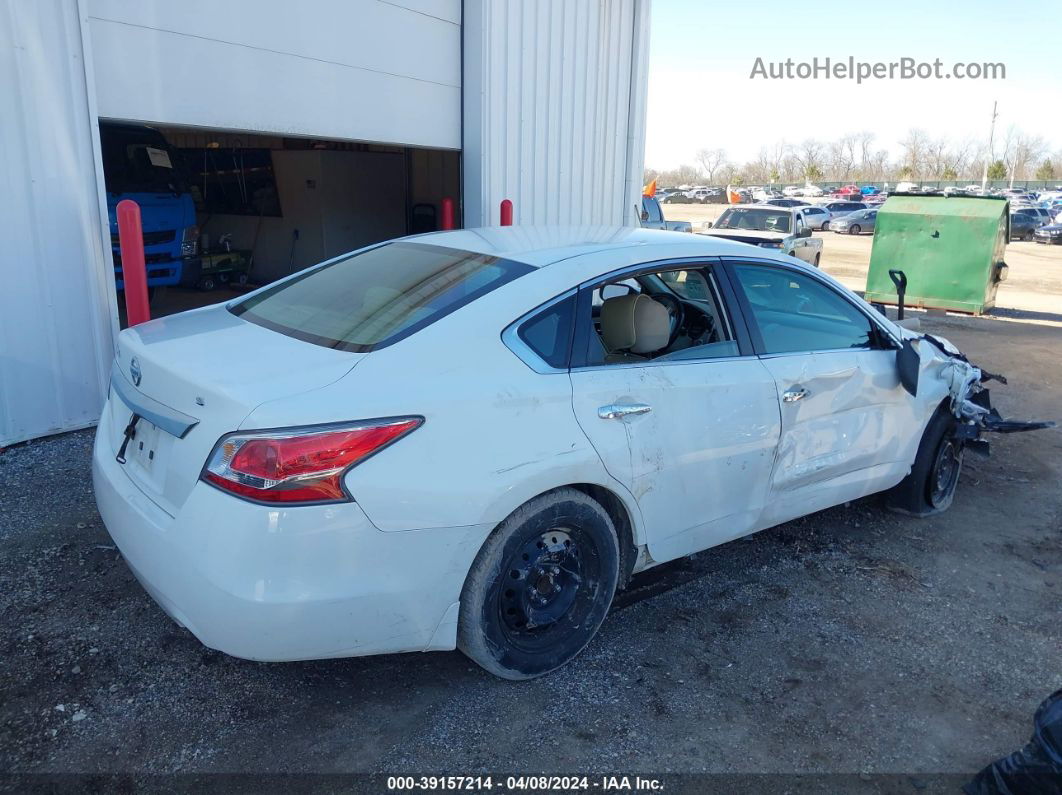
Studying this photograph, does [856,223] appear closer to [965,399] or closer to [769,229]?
[769,229]

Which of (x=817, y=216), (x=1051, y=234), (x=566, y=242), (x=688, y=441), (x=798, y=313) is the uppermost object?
(x=566, y=242)

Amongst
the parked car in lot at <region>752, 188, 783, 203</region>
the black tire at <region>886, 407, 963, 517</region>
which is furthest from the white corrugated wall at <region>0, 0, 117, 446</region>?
the parked car in lot at <region>752, 188, 783, 203</region>

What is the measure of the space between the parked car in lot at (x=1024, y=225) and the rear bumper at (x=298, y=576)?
4007cm

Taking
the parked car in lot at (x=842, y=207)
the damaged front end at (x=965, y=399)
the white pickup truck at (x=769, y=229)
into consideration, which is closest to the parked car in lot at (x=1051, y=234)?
the parked car in lot at (x=842, y=207)

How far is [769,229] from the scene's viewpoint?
1608cm

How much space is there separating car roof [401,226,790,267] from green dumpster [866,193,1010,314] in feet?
35.1

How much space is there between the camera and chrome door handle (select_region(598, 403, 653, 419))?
3052 mm

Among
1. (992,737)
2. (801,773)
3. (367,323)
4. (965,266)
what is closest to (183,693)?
(367,323)

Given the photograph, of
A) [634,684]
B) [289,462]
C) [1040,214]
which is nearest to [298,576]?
[289,462]

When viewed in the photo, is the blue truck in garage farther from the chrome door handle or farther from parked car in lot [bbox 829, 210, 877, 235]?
parked car in lot [bbox 829, 210, 877, 235]

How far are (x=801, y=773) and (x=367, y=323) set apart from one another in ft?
6.98

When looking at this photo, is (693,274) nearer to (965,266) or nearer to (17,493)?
(17,493)

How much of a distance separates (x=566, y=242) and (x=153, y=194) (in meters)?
7.83

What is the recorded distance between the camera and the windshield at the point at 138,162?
953 cm
